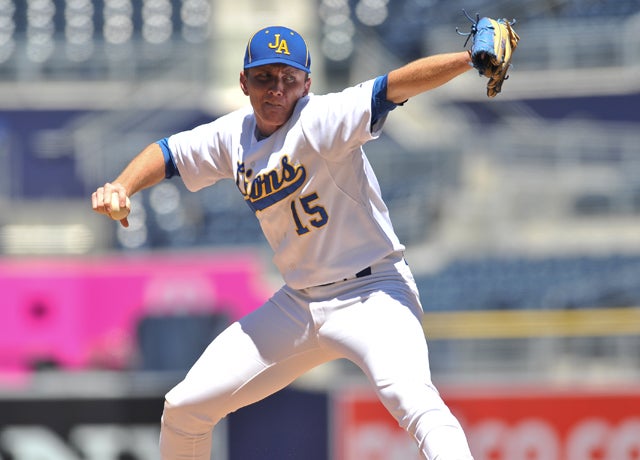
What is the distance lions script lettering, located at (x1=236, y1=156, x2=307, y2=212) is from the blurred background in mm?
1945

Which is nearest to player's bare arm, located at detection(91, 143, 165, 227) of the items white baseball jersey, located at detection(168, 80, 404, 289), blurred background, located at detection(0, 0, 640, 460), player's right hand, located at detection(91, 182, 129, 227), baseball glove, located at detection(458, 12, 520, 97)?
player's right hand, located at detection(91, 182, 129, 227)

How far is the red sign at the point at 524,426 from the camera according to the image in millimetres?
6512

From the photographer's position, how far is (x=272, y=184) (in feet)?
11.0

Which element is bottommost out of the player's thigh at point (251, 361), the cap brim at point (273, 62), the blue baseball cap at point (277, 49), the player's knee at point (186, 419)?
the player's knee at point (186, 419)

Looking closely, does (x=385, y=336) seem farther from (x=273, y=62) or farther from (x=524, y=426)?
(x=524, y=426)

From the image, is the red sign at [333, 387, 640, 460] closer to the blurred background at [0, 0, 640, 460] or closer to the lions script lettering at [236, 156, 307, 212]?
the blurred background at [0, 0, 640, 460]

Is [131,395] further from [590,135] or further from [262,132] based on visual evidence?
[590,135]

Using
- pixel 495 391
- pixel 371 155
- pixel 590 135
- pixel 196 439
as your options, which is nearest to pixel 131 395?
pixel 495 391

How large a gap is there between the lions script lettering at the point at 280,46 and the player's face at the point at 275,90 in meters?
0.04

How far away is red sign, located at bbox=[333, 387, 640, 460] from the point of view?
21.4ft

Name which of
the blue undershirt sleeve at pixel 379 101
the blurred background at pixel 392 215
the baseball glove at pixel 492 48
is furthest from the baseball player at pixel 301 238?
the blurred background at pixel 392 215

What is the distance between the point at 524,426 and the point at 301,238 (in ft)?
11.7

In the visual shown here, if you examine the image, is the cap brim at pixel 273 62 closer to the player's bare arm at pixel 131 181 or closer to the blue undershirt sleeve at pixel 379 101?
the blue undershirt sleeve at pixel 379 101

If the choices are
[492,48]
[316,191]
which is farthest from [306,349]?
[492,48]
